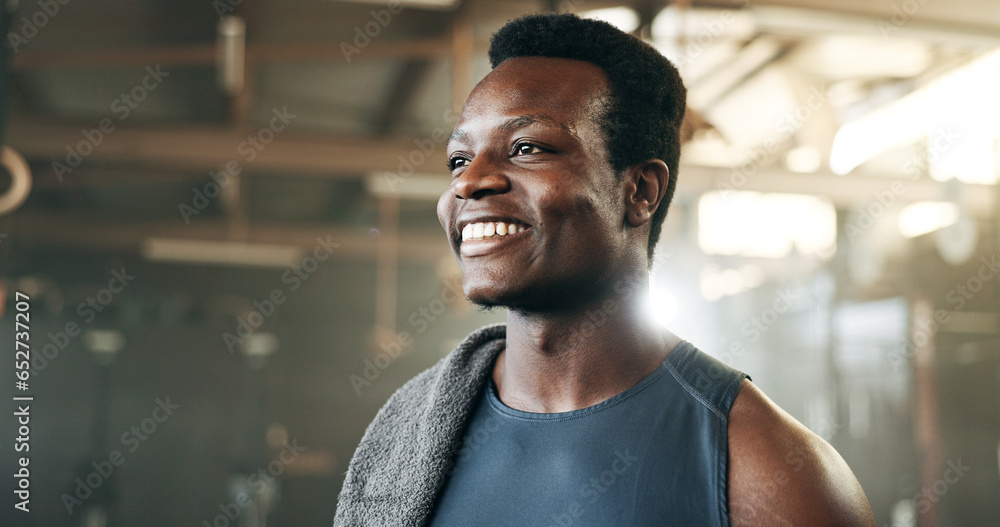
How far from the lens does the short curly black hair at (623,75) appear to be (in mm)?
968

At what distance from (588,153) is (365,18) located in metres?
2.87

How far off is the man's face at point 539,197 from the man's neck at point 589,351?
3 cm

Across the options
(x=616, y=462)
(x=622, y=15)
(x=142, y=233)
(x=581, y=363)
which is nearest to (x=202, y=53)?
(x=622, y=15)

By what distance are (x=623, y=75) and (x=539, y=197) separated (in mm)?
231

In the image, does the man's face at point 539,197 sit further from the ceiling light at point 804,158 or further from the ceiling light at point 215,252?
the ceiling light at point 215,252

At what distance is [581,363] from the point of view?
0.96 meters

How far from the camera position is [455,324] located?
615 centimetres

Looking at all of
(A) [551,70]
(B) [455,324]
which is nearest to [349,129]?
(B) [455,324]

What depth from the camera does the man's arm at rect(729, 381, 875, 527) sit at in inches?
31.3

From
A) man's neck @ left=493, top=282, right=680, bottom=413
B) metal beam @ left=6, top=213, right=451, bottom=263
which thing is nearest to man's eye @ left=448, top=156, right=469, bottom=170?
man's neck @ left=493, top=282, right=680, bottom=413

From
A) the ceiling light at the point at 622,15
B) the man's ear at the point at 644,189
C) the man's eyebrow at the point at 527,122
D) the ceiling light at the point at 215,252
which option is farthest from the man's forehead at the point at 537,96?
the ceiling light at the point at 215,252

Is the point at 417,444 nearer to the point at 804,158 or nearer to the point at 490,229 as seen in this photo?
the point at 490,229

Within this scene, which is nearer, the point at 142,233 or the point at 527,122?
the point at 527,122

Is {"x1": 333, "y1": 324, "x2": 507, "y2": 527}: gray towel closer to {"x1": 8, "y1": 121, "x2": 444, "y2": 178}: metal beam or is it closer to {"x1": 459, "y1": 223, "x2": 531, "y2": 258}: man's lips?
{"x1": 459, "y1": 223, "x2": 531, "y2": 258}: man's lips
